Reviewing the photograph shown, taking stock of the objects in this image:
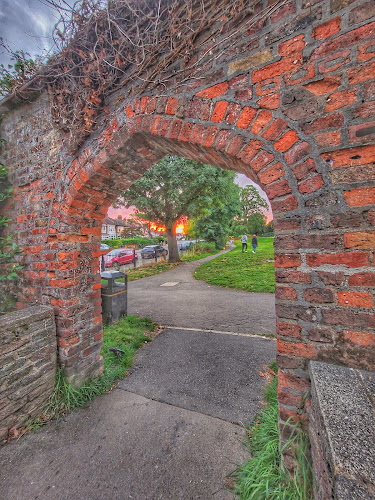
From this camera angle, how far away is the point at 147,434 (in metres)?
1.91

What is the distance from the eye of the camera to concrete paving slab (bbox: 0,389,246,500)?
1488 mm

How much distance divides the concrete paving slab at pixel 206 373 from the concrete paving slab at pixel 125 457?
17cm

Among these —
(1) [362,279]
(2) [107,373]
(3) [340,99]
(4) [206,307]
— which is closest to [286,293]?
(1) [362,279]

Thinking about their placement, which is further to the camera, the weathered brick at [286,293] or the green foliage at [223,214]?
the green foliage at [223,214]

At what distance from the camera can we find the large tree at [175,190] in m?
11.4

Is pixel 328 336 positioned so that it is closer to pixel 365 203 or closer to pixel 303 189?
pixel 365 203

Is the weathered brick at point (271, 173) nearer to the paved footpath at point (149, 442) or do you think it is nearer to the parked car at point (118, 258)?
the paved footpath at point (149, 442)

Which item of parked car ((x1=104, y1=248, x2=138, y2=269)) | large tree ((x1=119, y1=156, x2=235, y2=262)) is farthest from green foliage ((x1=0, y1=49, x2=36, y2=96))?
parked car ((x1=104, y1=248, x2=138, y2=269))

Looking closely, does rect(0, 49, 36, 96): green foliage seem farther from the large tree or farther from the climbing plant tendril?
the large tree

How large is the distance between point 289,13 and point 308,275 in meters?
1.67

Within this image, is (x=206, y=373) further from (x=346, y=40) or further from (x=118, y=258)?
(x=118, y=258)

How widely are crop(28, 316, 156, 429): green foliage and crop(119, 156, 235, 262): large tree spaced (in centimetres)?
875

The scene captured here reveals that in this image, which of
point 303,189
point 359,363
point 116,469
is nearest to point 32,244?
point 116,469

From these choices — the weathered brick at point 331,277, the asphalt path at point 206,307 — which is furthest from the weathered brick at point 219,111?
the asphalt path at point 206,307
